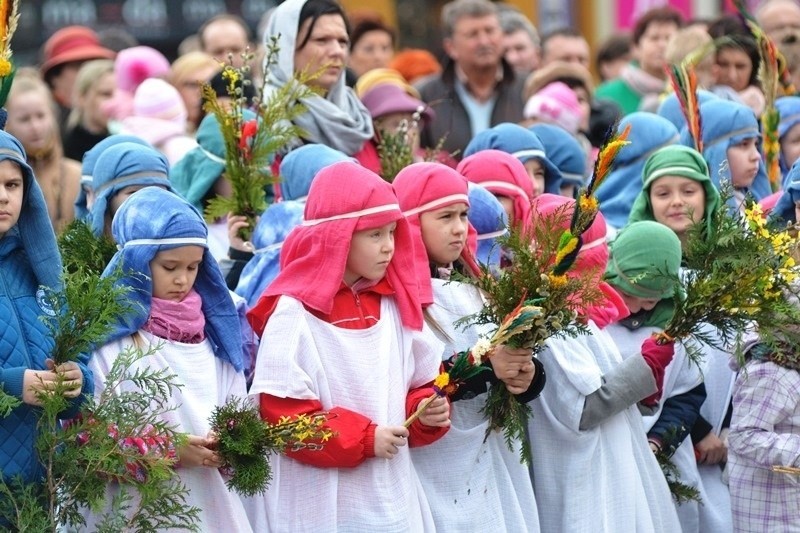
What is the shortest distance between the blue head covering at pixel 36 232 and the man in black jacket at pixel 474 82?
5197mm

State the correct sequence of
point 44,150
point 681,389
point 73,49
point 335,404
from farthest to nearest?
point 73,49
point 44,150
point 681,389
point 335,404

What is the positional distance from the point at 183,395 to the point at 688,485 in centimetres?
250

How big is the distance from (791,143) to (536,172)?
1994 millimetres

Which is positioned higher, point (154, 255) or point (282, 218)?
point (154, 255)

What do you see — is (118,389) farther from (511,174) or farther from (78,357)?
(511,174)

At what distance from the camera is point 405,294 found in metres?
6.40

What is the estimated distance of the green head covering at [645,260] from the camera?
7039 millimetres

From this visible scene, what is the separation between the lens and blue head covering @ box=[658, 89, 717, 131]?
9766 mm

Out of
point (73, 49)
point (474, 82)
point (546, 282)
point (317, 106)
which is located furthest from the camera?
point (73, 49)

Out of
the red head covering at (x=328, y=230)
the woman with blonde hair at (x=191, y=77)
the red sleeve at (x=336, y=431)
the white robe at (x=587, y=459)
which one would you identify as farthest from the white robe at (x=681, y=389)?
the woman with blonde hair at (x=191, y=77)

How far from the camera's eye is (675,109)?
9938 mm

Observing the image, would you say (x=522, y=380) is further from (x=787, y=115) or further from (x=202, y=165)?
(x=787, y=115)

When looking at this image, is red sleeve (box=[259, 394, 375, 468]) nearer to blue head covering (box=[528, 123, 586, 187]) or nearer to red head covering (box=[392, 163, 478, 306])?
red head covering (box=[392, 163, 478, 306])

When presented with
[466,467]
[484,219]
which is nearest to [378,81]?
[484,219]
